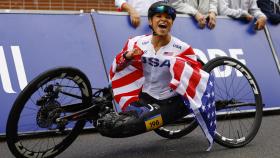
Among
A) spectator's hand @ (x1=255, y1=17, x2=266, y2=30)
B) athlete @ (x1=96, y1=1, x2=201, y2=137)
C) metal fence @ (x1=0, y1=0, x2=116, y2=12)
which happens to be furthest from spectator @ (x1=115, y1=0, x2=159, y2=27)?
metal fence @ (x1=0, y1=0, x2=116, y2=12)

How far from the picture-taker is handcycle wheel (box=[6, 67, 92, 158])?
395 cm

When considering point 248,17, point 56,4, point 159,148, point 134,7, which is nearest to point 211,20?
point 248,17

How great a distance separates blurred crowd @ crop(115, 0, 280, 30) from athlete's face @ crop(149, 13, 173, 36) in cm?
191

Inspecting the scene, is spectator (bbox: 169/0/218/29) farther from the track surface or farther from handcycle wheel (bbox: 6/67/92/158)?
handcycle wheel (bbox: 6/67/92/158)

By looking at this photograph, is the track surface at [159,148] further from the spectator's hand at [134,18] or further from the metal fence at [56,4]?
the metal fence at [56,4]

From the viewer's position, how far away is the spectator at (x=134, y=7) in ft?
21.1

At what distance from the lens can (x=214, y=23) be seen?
22.8ft

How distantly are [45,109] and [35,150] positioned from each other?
0.42m

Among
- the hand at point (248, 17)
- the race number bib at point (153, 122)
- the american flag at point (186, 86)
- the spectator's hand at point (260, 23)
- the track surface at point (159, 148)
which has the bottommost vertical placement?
the track surface at point (159, 148)

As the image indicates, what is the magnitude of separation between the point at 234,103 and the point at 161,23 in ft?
3.72

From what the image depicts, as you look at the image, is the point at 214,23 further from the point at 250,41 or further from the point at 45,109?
the point at 45,109

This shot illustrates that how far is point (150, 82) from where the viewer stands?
15.4 ft

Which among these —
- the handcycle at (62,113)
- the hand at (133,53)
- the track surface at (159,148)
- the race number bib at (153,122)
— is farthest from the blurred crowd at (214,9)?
the race number bib at (153,122)

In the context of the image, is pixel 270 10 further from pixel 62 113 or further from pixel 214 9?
pixel 62 113
